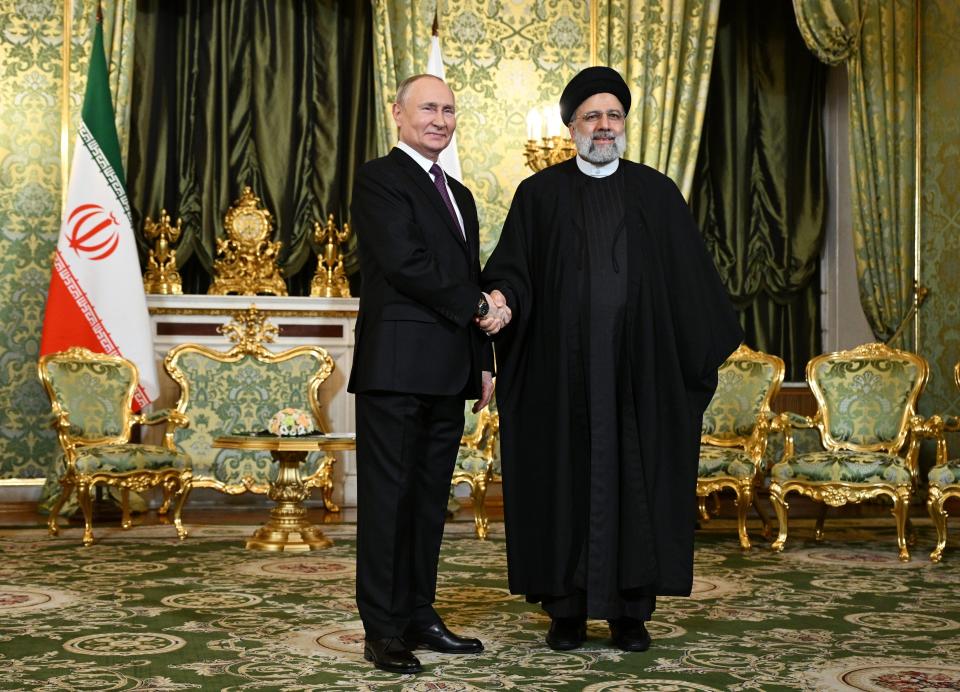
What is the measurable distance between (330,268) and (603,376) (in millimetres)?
4394

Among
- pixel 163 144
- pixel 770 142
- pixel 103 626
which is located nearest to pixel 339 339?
pixel 163 144

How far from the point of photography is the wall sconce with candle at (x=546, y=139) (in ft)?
23.3

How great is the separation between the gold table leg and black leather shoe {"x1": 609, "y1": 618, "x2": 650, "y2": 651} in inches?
99.2

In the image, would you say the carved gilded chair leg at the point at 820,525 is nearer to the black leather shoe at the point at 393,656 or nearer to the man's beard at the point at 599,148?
the man's beard at the point at 599,148

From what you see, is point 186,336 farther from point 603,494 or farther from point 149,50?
point 603,494

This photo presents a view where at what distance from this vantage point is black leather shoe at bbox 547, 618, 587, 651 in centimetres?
366

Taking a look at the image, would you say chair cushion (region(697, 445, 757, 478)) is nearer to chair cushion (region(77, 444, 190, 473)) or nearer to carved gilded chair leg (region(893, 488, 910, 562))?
carved gilded chair leg (region(893, 488, 910, 562))

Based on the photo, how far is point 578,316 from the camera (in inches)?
149

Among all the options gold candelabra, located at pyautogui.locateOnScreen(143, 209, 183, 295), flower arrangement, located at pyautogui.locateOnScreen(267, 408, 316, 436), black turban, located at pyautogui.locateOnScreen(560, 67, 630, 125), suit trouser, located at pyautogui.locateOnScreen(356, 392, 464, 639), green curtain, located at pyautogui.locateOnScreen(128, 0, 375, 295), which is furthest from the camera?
green curtain, located at pyautogui.locateOnScreen(128, 0, 375, 295)

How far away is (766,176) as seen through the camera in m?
8.75

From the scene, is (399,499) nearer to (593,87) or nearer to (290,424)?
(593,87)

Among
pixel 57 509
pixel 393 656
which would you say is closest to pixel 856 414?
pixel 393 656

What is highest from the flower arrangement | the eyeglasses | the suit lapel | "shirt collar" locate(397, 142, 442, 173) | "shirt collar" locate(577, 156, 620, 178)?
the eyeglasses

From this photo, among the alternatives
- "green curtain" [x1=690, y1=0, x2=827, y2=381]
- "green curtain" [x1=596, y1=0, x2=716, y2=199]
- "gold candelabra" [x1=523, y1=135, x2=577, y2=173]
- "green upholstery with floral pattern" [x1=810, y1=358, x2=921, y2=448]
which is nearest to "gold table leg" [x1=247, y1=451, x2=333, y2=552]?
"gold candelabra" [x1=523, y1=135, x2=577, y2=173]
